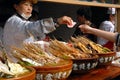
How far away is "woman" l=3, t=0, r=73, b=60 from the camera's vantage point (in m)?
1.79

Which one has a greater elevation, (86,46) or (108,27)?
(86,46)

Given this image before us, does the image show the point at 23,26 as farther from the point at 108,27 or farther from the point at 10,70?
the point at 108,27

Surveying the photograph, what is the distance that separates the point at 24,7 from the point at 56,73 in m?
1.16

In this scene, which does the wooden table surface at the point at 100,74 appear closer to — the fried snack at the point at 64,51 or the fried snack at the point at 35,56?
the fried snack at the point at 64,51

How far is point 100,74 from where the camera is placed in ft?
6.31

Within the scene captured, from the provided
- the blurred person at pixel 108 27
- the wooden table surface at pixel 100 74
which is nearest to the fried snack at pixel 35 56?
the wooden table surface at pixel 100 74

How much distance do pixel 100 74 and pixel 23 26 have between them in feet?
2.53

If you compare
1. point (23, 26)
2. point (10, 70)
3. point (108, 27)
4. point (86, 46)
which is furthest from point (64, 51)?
point (108, 27)

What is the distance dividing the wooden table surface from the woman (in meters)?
0.40

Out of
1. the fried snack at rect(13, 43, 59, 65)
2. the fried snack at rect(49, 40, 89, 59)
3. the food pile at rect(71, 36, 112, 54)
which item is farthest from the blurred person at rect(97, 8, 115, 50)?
the fried snack at rect(13, 43, 59, 65)

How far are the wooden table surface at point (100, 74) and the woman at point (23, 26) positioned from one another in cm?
40

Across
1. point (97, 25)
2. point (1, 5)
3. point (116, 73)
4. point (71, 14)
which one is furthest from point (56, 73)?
point (97, 25)

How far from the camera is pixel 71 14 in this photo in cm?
454

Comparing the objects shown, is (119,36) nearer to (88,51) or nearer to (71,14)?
(88,51)
